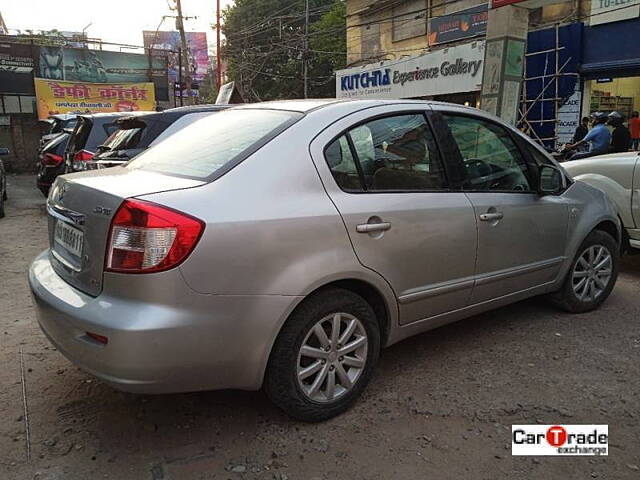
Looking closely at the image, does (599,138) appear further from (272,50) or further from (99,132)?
(272,50)

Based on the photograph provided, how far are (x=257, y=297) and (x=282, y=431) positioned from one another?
2.53ft

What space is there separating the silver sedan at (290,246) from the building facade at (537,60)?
7361 millimetres

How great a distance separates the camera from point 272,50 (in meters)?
34.3

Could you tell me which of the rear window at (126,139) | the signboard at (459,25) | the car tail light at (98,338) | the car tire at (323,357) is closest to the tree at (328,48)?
the signboard at (459,25)

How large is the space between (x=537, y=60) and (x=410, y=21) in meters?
6.88

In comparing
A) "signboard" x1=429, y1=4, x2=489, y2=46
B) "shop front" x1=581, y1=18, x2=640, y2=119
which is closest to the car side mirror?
"shop front" x1=581, y1=18, x2=640, y2=119

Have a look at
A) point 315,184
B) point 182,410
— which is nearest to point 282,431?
point 182,410

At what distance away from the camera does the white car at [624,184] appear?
16.8 ft

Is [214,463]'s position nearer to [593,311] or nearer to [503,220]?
[503,220]

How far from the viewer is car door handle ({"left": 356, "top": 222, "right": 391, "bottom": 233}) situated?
2.68 meters

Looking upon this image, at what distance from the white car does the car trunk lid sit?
4.39m

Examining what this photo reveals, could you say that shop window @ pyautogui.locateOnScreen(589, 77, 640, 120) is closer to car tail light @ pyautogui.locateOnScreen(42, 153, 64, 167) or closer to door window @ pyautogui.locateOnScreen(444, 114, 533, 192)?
door window @ pyautogui.locateOnScreen(444, 114, 533, 192)

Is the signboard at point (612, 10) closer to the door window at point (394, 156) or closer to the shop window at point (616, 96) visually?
the shop window at point (616, 96)

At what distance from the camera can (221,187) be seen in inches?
93.5
